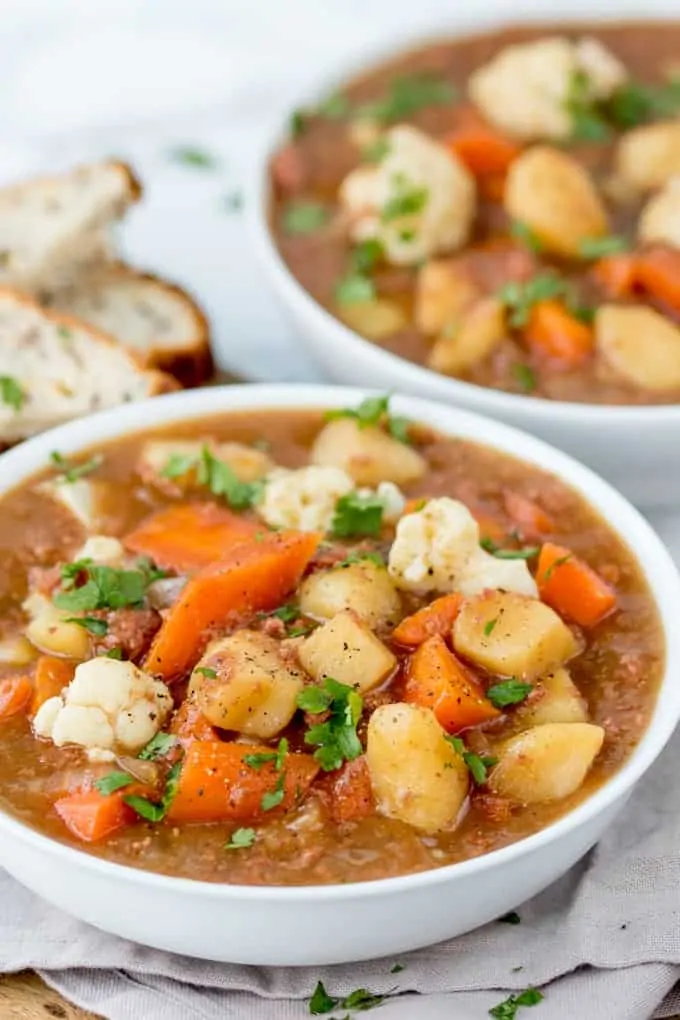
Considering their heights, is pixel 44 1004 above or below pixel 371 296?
below

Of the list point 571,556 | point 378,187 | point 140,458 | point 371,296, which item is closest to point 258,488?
point 140,458

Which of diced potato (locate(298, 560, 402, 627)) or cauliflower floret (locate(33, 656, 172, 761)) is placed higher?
diced potato (locate(298, 560, 402, 627))

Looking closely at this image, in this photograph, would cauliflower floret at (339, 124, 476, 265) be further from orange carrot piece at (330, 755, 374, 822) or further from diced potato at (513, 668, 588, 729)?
orange carrot piece at (330, 755, 374, 822)

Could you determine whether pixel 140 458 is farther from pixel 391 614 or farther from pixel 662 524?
pixel 662 524

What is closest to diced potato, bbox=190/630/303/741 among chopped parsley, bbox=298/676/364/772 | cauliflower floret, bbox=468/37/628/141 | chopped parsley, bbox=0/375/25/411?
chopped parsley, bbox=298/676/364/772

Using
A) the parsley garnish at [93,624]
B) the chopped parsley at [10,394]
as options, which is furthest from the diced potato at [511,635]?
the chopped parsley at [10,394]

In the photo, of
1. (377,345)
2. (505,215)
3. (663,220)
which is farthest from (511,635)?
(505,215)

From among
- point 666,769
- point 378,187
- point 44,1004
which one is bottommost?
point 44,1004
